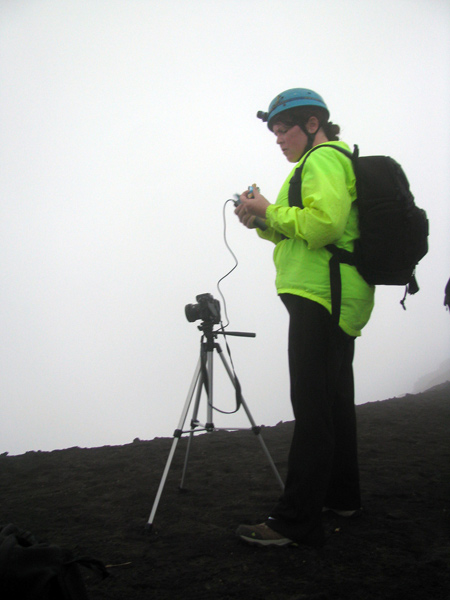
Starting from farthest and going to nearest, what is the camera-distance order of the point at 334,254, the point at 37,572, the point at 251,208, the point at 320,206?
the point at 251,208 < the point at 334,254 < the point at 320,206 < the point at 37,572

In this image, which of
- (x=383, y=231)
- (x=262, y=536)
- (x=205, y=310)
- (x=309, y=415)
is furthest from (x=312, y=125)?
(x=262, y=536)

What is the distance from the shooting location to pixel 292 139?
2.45 meters

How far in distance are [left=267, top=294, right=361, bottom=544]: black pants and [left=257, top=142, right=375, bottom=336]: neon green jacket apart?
0.08 meters

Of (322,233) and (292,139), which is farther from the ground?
(292,139)

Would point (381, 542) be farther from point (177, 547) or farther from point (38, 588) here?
point (38, 588)

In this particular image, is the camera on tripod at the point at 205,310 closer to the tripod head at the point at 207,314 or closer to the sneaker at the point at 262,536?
the tripod head at the point at 207,314

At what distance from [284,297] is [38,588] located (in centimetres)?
153

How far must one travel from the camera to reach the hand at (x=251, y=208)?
7.68ft

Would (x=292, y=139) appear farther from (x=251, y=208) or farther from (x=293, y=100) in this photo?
(x=251, y=208)

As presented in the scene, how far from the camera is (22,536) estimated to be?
4.54ft

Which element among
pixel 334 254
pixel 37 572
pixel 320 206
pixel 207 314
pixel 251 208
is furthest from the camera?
pixel 207 314

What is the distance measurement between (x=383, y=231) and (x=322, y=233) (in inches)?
12.0

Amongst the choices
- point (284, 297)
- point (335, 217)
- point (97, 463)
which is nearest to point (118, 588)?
point (284, 297)

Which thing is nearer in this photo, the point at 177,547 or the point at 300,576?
the point at 300,576
